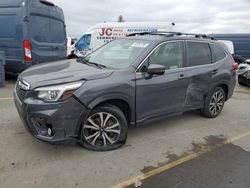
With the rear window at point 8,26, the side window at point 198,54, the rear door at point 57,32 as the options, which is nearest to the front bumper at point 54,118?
the side window at point 198,54

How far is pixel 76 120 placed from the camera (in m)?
3.25

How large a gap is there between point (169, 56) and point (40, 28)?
5002 mm

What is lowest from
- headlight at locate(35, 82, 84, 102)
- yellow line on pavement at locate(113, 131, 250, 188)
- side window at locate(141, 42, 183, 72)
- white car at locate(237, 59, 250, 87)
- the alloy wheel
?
yellow line on pavement at locate(113, 131, 250, 188)

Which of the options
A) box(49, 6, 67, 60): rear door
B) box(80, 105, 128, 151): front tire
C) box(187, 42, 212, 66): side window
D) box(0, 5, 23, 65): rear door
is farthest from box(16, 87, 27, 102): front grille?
box(49, 6, 67, 60): rear door

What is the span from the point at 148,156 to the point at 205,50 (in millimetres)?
2608

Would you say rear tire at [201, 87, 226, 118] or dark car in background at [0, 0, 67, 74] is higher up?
dark car in background at [0, 0, 67, 74]

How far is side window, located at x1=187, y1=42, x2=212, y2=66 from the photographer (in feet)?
15.1

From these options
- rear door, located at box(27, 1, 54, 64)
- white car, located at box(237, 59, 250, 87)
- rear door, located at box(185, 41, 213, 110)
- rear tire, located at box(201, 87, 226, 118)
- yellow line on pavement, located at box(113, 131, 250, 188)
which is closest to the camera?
yellow line on pavement, located at box(113, 131, 250, 188)

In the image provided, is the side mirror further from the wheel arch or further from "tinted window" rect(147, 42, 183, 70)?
Answer: the wheel arch

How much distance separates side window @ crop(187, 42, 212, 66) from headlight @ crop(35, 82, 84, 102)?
2414 millimetres

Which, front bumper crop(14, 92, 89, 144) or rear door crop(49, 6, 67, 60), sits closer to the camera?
front bumper crop(14, 92, 89, 144)

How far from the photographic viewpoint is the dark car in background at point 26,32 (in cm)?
729

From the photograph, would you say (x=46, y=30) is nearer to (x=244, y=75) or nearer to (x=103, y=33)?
(x=103, y=33)

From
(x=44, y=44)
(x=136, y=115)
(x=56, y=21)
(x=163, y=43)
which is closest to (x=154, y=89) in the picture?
(x=136, y=115)
